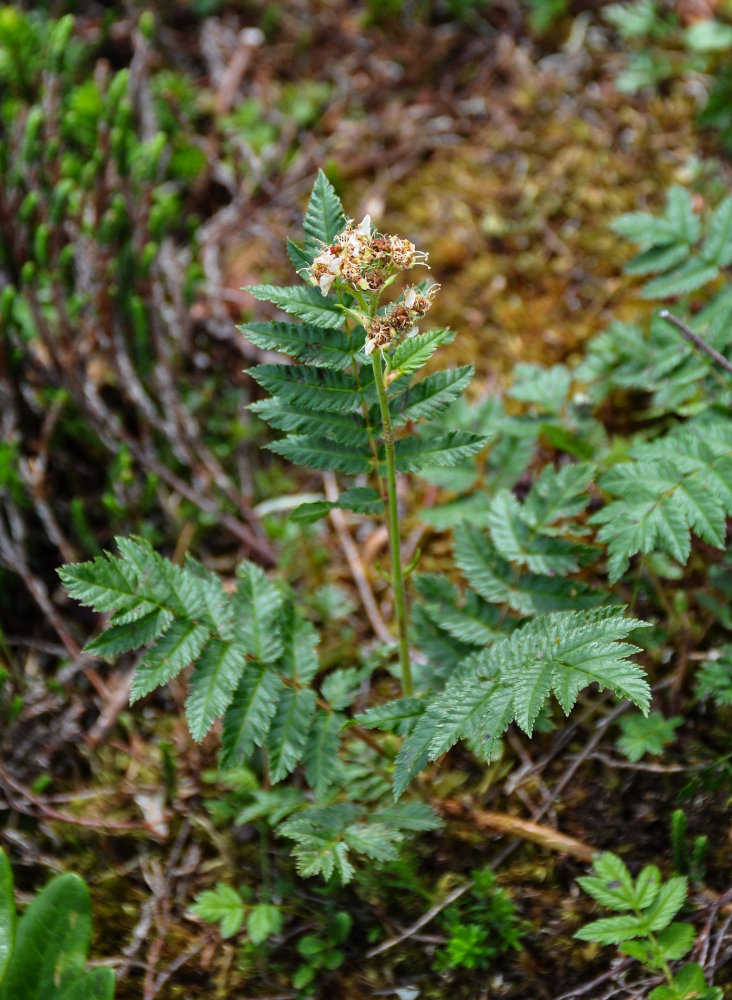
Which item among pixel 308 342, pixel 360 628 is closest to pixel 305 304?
pixel 308 342

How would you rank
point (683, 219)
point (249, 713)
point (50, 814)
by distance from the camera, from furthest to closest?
point (683, 219)
point (50, 814)
point (249, 713)

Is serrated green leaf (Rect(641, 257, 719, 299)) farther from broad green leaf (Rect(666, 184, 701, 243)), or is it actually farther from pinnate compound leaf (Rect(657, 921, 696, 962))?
pinnate compound leaf (Rect(657, 921, 696, 962))

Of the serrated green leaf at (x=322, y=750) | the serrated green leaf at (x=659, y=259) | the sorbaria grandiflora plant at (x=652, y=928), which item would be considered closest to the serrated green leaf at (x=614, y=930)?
the sorbaria grandiflora plant at (x=652, y=928)

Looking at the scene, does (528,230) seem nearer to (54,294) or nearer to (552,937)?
(54,294)

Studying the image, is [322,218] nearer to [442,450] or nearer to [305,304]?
[305,304]

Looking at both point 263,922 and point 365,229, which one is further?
point 263,922

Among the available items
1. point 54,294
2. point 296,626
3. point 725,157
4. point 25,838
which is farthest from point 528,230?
point 25,838
